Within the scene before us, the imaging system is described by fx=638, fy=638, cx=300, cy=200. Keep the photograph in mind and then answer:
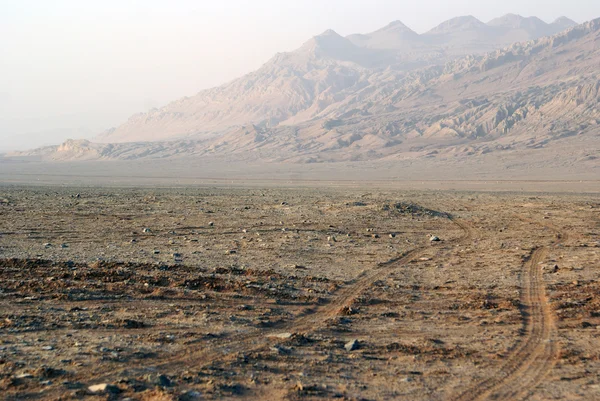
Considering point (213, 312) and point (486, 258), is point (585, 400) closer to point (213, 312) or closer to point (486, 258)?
point (213, 312)

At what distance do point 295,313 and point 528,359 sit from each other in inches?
124

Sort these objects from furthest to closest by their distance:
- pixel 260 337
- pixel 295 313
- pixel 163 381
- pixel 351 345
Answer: pixel 295 313, pixel 260 337, pixel 351 345, pixel 163 381

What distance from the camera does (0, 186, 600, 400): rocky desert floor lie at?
6.07m

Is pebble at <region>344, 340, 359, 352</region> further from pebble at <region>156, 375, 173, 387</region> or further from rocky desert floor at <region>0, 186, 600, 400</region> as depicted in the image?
pebble at <region>156, 375, 173, 387</region>

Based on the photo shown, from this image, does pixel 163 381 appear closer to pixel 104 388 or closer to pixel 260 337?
pixel 104 388

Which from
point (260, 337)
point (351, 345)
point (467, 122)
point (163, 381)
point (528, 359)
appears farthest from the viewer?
point (467, 122)

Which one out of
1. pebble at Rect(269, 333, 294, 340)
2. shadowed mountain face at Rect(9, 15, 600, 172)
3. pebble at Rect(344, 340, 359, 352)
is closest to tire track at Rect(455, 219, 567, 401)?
pebble at Rect(344, 340, 359, 352)

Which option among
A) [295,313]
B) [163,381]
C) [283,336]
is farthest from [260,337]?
[163,381]

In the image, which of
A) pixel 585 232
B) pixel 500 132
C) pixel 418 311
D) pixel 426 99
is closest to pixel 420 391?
pixel 418 311

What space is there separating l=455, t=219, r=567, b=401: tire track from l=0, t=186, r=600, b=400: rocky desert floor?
0.08 feet

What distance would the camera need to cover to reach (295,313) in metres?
8.77

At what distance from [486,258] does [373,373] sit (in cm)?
771

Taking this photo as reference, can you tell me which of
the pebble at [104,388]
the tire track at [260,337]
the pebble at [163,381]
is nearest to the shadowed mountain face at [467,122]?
the tire track at [260,337]

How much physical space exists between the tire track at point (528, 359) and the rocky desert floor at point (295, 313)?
0.08 ft
